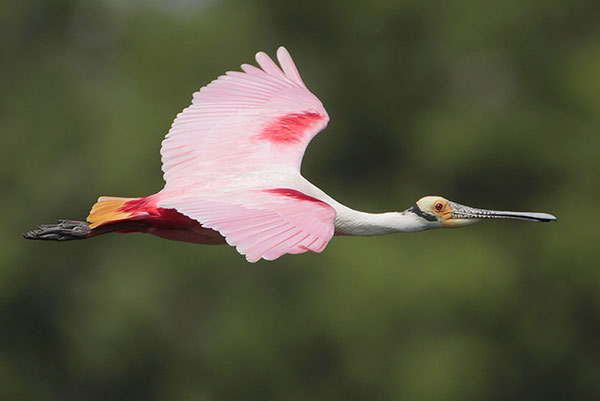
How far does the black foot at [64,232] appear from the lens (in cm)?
837

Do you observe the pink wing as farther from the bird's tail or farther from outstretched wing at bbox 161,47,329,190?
the bird's tail

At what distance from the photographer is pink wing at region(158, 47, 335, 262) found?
22.8 ft

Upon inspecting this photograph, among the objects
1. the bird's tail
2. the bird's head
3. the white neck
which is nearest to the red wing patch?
the white neck

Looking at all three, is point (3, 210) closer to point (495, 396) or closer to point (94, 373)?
point (94, 373)

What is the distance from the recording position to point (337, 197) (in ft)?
56.7

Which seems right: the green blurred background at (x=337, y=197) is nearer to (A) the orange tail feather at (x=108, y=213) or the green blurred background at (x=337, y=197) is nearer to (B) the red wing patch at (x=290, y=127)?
(B) the red wing patch at (x=290, y=127)

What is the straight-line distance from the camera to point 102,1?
792 inches

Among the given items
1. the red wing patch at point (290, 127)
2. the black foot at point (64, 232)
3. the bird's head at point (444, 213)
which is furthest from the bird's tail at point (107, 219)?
the bird's head at point (444, 213)

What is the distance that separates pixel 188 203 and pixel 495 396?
10.9m

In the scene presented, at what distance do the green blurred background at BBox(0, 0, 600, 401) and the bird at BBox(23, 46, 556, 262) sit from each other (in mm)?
6971

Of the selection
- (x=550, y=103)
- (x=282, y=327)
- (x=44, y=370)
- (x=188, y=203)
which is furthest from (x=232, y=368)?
(x=188, y=203)

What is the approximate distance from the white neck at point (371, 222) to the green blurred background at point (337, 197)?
748 cm

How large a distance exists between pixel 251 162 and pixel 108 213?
90 centimetres

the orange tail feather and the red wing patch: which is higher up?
the red wing patch
